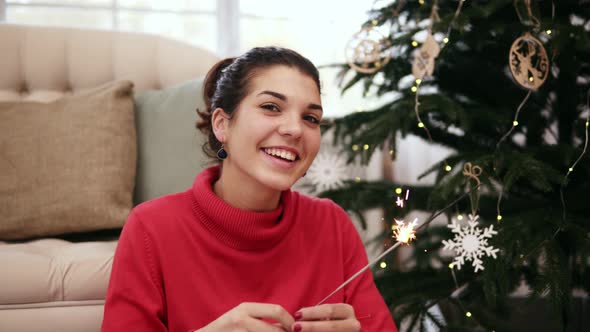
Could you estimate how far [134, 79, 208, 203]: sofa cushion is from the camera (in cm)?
166

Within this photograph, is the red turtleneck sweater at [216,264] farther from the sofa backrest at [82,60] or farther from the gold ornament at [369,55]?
the sofa backrest at [82,60]

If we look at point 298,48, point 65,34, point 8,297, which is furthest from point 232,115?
point 298,48

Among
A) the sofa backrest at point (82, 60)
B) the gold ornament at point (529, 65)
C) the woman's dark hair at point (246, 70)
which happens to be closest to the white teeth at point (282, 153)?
the woman's dark hair at point (246, 70)

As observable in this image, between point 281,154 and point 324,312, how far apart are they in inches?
12.2

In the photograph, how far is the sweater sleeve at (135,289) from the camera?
3.28 feet

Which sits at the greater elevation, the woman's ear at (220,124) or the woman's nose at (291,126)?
the woman's nose at (291,126)

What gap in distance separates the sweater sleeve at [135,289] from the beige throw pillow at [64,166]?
0.52 metres

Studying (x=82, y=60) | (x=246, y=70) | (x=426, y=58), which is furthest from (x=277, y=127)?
(x=82, y=60)

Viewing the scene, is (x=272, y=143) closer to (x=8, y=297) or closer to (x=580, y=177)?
(x=8, y=297)

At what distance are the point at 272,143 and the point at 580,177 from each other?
92 centimetres

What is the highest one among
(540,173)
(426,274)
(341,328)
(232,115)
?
(232,115)

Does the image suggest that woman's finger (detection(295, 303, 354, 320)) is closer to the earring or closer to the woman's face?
the woman's face

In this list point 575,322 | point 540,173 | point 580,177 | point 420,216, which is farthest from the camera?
point 420,216

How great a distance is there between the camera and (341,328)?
0.96 meters
